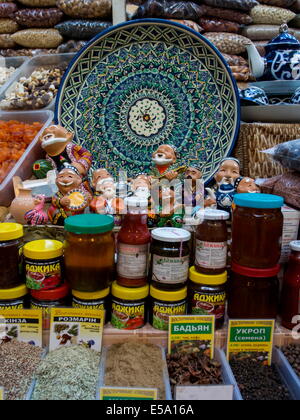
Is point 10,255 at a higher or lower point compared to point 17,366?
higher

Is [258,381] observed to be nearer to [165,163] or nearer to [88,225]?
[88,225]

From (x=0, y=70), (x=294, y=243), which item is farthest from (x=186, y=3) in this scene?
(x=294, y=243)

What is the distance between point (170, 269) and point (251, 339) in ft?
0.93

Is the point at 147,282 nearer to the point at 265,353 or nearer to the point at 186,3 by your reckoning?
the point at 265,353

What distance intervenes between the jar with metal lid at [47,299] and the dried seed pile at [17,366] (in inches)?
3.1

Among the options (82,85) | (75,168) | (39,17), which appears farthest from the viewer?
(39,17)

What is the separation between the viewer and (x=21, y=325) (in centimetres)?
99

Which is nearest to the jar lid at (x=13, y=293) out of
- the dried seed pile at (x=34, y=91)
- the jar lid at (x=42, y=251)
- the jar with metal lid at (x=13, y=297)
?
the jar with metal lid at (x=13, y=297)

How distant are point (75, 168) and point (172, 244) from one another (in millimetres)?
475

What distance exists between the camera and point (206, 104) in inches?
Answer: 63.7

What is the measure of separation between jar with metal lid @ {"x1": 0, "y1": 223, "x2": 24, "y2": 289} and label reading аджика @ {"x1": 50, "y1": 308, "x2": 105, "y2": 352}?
0.14m

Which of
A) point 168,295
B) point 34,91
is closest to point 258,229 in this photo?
point 168,295

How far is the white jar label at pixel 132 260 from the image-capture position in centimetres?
96

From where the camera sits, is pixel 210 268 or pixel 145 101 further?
pixel 145 101
